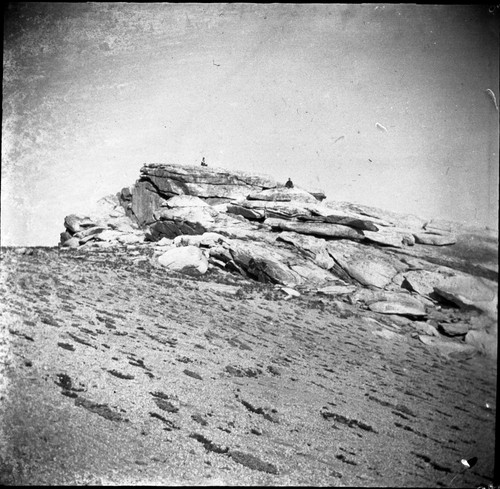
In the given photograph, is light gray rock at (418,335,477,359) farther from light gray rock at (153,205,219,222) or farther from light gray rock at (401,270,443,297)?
light gray rock at (153,205,219,222)

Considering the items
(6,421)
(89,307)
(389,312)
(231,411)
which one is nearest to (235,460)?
(231,411)

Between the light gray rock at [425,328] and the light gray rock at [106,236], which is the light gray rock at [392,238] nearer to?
the light gray rock at [425,328]

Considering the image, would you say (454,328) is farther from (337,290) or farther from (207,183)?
(207,183)

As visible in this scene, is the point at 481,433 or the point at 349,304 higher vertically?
the point at 349,304

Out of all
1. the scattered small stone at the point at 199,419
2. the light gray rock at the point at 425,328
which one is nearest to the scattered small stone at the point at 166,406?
the scattered small stone at the point at 199,419

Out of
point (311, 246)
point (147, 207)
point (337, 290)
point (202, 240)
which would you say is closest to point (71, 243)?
point (202, 240)

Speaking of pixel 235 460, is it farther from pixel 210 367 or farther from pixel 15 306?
pixel 15 306

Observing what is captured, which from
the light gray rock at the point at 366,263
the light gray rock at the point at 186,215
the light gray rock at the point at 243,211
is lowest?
the light gray rock at the point at 366,263
